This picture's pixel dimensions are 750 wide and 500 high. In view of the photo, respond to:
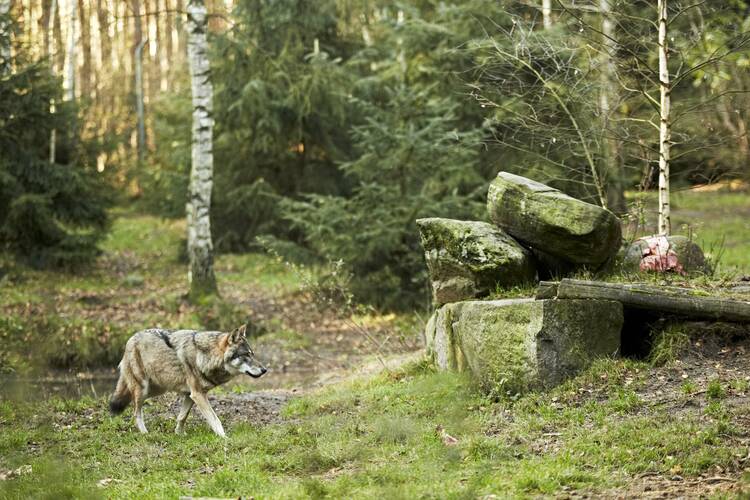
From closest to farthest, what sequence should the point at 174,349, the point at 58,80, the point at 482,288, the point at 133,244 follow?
the point at 174,349, the point at 482,288, the point at 58,80, the point at 133,244

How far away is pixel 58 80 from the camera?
22.5 meters

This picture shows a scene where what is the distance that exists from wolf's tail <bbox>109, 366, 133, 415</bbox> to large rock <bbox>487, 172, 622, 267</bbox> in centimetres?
511

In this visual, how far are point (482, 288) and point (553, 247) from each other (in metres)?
1.07

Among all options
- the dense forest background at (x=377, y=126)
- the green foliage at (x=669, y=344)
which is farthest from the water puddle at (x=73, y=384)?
→ the green foliage at (x=669, y=344)

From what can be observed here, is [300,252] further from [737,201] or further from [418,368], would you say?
[737,201]

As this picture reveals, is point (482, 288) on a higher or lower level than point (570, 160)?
lower

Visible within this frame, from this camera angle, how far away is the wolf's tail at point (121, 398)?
9781 millimetres

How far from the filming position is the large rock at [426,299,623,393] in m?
9.08

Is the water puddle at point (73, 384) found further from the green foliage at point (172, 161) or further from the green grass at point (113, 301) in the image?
the green foliage at point (172, 161)

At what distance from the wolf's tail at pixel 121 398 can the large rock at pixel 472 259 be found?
4.26m

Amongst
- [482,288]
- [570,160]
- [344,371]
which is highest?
[570,160]

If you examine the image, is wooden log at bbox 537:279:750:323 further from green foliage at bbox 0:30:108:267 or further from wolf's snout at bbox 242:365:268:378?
green foliage at bbox 0:30:108:267

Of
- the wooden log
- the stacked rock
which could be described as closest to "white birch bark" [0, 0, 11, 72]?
the stacked rock

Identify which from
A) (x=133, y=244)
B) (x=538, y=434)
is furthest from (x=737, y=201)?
(x=538, y=434)
